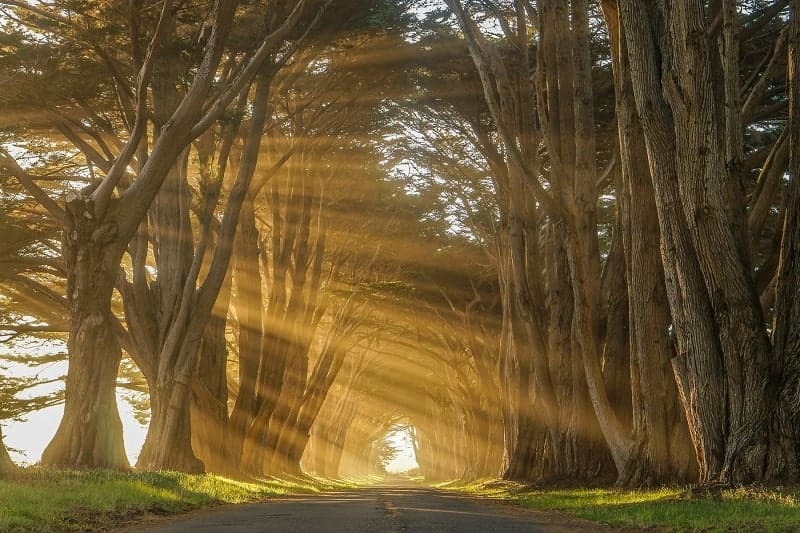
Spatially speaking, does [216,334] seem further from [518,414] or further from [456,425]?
[456,425]

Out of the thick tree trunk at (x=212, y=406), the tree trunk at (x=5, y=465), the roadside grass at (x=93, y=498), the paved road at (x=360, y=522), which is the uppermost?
the thick tree trunk at (x=212, y=406)

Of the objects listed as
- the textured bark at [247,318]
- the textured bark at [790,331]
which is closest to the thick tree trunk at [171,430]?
the textured bark at [247,318]

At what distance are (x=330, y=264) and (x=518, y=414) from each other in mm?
9932

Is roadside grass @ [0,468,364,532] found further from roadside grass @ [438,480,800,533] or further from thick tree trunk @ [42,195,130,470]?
roadside grass @ [438,480,800,533]

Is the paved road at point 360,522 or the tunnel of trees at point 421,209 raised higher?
the tunnel of trees at point 421,209

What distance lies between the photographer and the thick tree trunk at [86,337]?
14.4m

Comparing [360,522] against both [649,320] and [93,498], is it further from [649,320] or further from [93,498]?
[649,320]

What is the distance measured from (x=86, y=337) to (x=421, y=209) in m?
16.5

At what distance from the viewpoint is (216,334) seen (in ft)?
69.8

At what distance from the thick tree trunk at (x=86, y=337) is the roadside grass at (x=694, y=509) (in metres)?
6.53

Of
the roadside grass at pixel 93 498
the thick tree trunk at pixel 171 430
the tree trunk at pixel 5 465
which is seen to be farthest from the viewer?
the thick tree trunk at pixel 171 430

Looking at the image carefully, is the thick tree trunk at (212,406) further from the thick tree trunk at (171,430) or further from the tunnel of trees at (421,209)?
the thick tree trunk at (171,430)

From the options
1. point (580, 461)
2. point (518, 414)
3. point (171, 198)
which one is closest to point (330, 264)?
point (518, 414)

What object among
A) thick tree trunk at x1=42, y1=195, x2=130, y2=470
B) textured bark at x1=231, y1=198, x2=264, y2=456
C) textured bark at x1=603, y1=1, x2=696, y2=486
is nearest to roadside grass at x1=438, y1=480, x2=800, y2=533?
textured bark at x1=603, y1=1, x2=696, y2=486
